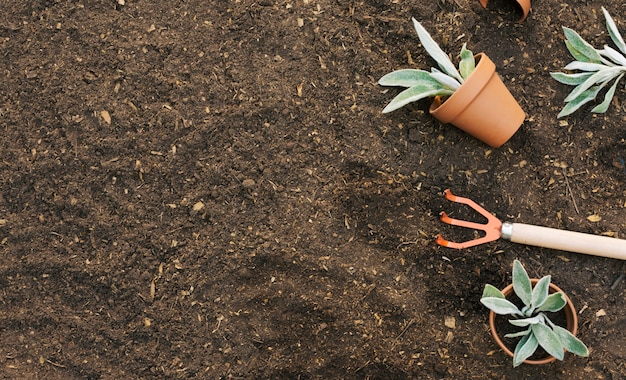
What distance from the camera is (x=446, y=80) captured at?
155 centimetres

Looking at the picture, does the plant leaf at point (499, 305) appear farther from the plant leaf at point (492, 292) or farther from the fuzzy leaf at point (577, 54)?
the fuzzy leaf at point (577, 54)

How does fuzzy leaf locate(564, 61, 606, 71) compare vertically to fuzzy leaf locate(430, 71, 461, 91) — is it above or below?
below

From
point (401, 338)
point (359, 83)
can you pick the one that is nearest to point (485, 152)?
point (359, 83)

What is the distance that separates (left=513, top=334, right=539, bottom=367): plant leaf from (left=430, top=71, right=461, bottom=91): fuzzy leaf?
65 centimetres

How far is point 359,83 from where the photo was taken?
1.67 meters

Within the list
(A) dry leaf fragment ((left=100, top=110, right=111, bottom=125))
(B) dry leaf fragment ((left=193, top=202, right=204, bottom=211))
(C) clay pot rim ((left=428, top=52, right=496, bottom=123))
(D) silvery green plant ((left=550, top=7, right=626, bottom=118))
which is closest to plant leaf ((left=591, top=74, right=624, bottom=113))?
(D) silvery green plant ((left=550, top=7, right=626, bottom=118))

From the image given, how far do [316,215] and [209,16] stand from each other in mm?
596

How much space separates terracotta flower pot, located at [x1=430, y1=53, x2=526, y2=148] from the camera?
1.53 metres

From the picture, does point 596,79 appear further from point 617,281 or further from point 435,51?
point 617,281

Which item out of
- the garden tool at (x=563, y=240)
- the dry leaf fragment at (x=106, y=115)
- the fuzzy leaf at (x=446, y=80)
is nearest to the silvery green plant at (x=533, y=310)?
the garden tool at (x=563, y=240)

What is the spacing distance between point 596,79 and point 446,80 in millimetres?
391

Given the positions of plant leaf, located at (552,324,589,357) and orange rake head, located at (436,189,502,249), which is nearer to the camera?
plant leaf, located at (552,324,589,357)

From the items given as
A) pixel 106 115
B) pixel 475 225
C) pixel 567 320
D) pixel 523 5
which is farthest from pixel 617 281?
pixel 106 115

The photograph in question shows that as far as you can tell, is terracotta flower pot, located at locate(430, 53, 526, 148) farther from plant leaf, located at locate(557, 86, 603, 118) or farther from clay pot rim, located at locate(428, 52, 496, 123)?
plant leaf, located at locate(557, 86, 603, 118)
